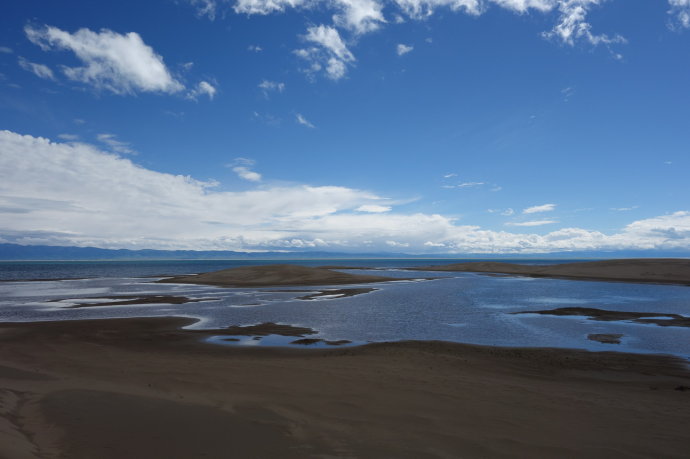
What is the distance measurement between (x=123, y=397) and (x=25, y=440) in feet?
10.7

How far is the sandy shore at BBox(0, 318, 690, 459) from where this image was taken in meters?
7.86

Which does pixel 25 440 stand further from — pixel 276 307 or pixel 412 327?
pixel 276 307

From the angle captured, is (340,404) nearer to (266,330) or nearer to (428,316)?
(266,330)

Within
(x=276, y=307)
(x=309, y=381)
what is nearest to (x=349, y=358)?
(x=309, y=381)

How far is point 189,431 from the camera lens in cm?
838

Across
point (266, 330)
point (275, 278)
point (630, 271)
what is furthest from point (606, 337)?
point (630, 271)

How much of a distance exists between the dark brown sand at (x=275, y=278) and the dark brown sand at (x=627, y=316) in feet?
125

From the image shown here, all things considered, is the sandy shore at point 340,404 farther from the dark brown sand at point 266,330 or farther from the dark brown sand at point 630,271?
the dark brown sand at point 630,271

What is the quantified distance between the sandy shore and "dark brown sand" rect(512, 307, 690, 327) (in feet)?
A: 41.1

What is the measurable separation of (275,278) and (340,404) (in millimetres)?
57953

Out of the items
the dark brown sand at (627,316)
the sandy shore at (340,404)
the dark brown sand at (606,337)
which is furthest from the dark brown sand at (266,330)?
the dark brown sand at (627,316)

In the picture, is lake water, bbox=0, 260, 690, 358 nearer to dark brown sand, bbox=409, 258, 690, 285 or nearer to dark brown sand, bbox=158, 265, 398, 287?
dark brown sand, bbox=158, 265, 398, 287

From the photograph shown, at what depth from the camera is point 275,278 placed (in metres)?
67.2

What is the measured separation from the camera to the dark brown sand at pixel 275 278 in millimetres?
64688
